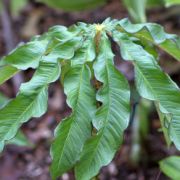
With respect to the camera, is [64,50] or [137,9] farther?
[137,9]

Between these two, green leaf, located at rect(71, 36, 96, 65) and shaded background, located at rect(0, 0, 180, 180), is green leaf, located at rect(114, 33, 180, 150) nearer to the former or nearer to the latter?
green leaf, located at rect(71, 36, 96, 65)

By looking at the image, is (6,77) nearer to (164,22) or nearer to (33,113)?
(33,113)

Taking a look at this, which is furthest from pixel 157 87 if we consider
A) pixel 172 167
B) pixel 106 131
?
pixel 172 167

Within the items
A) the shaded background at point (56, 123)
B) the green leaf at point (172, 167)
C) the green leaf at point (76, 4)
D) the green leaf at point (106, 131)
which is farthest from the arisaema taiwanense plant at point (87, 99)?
the green leaf at point (76, 4)

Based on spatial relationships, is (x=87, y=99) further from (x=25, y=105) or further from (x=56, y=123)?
(x=56, y=123)

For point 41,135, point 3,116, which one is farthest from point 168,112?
point 41,135

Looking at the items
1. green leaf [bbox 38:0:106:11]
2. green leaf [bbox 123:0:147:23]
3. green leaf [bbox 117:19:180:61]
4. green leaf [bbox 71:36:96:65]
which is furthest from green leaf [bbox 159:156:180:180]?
green leaf [bbox 38:0:106:11]

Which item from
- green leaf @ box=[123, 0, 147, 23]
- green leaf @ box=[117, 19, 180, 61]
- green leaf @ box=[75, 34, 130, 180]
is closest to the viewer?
green leaf @ box=[75, 34, 130, 180]
